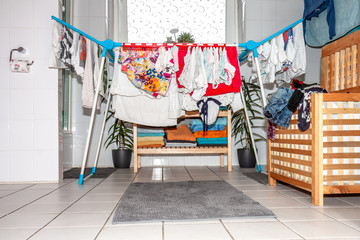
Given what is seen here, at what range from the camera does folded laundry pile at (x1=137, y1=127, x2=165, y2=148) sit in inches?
131

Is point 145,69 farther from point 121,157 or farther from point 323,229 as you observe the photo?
point 323,229

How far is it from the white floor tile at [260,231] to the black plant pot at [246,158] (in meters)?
2.27

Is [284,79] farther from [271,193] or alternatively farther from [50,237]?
[50,237]

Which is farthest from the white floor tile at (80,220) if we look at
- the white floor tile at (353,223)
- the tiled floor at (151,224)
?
the white floor tile at (353,223)

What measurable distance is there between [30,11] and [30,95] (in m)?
0.69

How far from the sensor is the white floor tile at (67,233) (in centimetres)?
119

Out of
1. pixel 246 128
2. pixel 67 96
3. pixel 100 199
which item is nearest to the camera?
pixel 100 199

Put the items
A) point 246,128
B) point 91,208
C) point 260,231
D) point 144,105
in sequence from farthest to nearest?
point 246,128 < point 144,105 < point 91,208 < point 260,231

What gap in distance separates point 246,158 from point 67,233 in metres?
2.65

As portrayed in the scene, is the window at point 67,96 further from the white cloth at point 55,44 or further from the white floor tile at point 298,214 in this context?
the white floor tile at point 298,214

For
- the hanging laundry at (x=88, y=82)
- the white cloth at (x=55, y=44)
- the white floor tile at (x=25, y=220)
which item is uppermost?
the white cloth at (x=55, y=44)

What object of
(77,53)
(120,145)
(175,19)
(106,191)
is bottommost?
(106,191)

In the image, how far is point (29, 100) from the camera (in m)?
2.51

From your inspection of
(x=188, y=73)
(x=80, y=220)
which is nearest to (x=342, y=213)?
(x=80, y=220)
